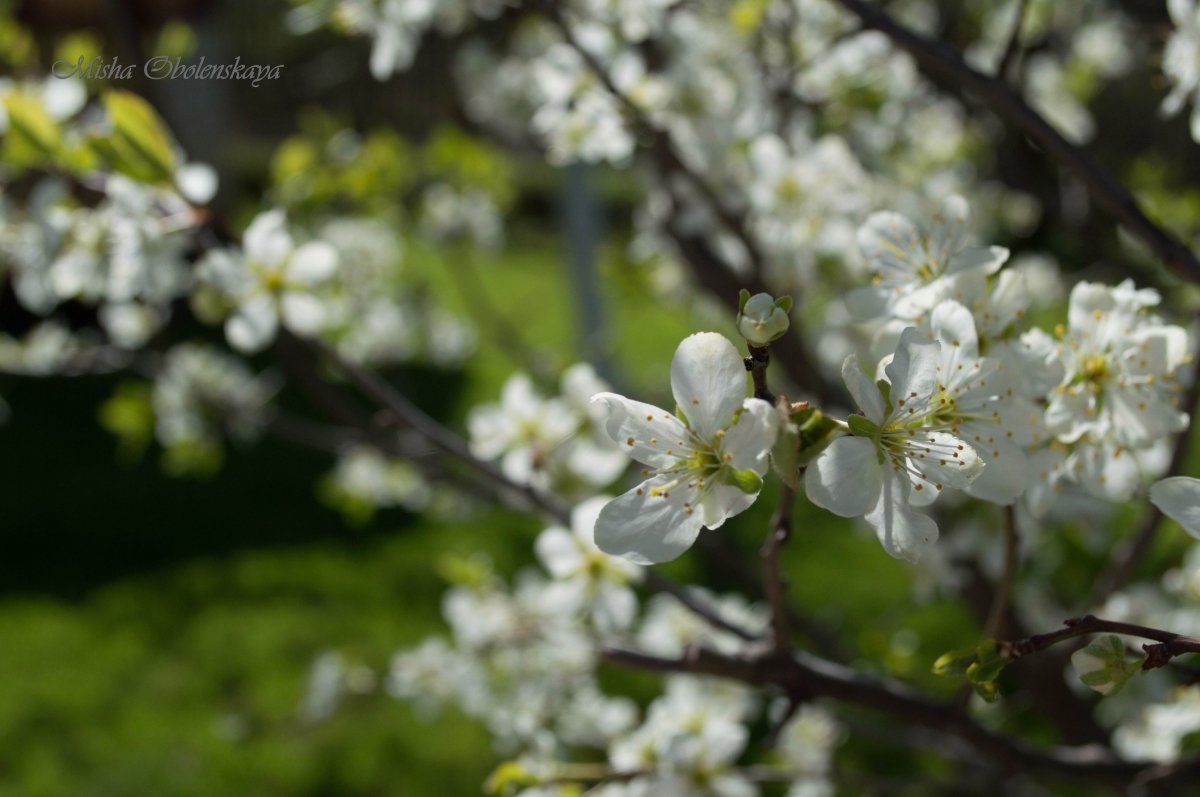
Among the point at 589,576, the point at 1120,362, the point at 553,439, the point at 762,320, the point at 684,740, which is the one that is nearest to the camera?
the point at 762,320

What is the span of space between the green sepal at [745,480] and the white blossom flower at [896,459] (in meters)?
0.04

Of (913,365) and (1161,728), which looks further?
(1161,728)

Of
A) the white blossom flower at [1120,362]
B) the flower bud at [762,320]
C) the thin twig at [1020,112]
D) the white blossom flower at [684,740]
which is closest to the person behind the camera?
the flower bud at [762,320]

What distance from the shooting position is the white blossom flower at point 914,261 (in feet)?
2.97

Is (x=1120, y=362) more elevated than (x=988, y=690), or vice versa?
(x=1120, y=362)

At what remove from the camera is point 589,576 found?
1340mm

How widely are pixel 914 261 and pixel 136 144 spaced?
936mm

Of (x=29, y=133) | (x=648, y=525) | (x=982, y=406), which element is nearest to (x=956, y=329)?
(x=982, y=406)

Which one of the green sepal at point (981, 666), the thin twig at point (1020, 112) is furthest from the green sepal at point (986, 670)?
the thin twig at point (1020, 112)

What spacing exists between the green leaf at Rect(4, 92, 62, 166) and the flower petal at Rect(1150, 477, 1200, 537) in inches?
53.6

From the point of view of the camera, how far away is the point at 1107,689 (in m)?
0.72

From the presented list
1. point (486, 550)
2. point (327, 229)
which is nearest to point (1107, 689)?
point (327, 229)

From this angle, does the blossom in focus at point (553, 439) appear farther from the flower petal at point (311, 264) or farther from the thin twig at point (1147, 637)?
the thin twig at point (1147, 637)

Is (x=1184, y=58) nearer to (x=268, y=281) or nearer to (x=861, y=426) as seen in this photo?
(x=861, y=426)
